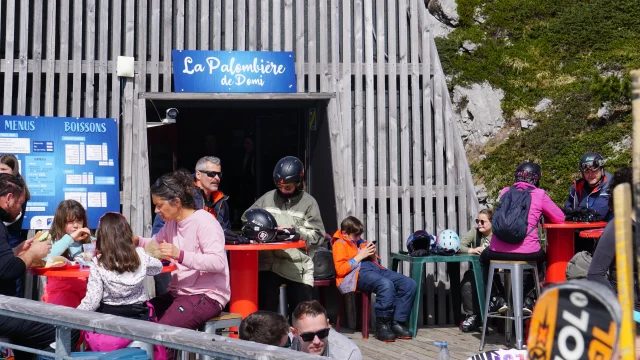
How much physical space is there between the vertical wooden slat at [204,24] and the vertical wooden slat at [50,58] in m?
1.50

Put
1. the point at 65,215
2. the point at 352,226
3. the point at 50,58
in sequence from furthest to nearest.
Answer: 1. the point at 50,58
2. the point at 352,226
3. the point at 65,215

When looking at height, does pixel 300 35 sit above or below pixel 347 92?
above

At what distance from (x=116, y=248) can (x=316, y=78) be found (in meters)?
4.65

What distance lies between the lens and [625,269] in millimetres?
1954

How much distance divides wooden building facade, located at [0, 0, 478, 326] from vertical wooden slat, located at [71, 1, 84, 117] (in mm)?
10

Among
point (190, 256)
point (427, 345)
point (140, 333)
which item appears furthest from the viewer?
point (427, 345)

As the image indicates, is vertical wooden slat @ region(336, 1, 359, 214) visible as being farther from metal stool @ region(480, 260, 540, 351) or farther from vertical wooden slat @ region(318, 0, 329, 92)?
metal stool @ region(480, 260, 540, 351)

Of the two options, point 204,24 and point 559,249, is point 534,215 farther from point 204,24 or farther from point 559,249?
point 204,24

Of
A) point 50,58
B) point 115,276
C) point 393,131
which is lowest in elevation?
point 115,276

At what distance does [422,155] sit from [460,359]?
291cm

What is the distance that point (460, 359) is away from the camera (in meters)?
7.75

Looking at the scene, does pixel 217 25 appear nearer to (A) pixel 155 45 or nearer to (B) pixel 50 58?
(A) pixel 155 45

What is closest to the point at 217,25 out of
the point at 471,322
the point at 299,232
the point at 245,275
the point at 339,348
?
the point at 299,232

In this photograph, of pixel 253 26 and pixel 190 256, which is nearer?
pixel 190 256
